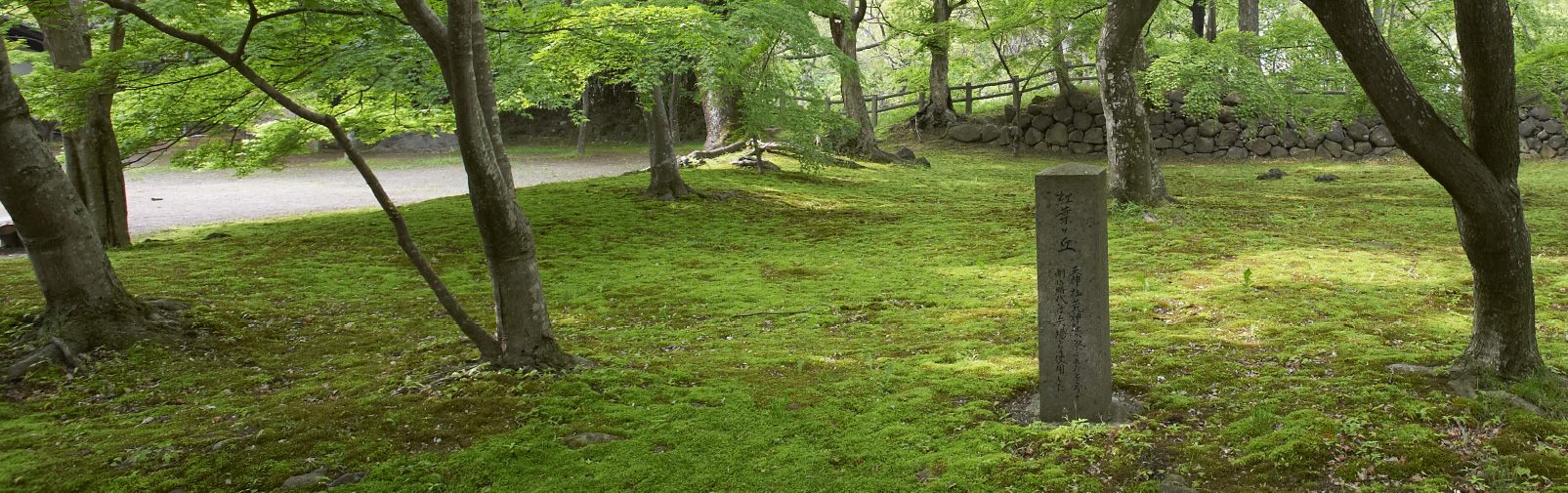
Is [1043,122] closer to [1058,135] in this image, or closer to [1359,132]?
[1058,135]

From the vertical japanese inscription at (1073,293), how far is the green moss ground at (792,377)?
199 millimetres

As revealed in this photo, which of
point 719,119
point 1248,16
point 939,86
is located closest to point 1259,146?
point 1248,16

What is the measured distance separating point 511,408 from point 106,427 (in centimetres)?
178

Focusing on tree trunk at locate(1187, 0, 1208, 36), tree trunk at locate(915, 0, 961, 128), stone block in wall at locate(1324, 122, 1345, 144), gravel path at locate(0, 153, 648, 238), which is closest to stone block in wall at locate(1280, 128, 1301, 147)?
stone block in wall at locate(1324, 122, 1345, 144)

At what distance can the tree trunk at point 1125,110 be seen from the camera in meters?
9.41

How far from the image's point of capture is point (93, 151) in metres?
8.30

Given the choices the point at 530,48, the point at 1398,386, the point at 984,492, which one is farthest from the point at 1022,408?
the point at 530,48

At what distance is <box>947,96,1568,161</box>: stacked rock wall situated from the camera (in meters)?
17.4

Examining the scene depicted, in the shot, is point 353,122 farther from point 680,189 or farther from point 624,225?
point 680,189

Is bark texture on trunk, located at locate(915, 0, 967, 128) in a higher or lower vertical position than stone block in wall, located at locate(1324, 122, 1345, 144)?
higher

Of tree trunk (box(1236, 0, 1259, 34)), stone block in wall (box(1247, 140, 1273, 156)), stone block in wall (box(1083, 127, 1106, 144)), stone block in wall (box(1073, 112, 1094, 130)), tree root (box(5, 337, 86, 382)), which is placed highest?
tree trunk (box(1236, 0, 1259, 34))

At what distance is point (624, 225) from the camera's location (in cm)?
1050

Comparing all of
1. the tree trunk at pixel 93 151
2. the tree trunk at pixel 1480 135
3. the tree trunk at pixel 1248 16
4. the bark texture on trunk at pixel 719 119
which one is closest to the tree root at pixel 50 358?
the tree trunk at pixel 93 151

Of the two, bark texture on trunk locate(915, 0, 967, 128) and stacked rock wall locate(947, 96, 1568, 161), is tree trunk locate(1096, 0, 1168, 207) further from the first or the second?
bark texture on trunk locate(915, 0, 967, 128)
